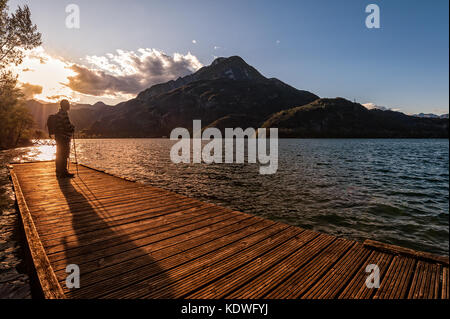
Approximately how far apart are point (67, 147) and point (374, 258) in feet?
45.1

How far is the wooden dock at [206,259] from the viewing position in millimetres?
3469

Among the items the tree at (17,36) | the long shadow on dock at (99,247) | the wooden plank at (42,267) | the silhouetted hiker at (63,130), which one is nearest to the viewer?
the wooden plank at (42,267)

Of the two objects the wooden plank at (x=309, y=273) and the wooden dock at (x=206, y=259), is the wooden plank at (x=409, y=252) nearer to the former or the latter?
the wooden dock at (x=206, y=259)

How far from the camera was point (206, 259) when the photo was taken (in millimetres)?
4355

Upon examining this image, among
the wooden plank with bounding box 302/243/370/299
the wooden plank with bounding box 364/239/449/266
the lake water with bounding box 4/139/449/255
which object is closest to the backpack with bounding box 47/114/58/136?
the lake water with bounding box 4/139/449/255

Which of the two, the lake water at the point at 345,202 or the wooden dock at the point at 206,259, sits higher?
the wooden dock at the point at 206,259

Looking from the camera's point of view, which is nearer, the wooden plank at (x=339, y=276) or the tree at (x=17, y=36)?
the wooden plank at (x=339, y=276)

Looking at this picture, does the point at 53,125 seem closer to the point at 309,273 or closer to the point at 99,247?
the point at 99,247

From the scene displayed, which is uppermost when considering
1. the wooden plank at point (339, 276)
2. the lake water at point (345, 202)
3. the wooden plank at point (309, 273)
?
the wooden plank at point (309, 273)

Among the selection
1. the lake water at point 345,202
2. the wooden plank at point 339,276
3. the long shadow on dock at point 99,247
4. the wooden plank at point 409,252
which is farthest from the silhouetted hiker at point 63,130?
the wooden plank at point 409,252

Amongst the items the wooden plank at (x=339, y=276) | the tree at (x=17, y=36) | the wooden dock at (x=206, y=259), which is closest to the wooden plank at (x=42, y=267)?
the wooden dock at (x=206, y=259)

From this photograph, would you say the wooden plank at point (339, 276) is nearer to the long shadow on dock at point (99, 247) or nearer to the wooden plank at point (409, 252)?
the wooden plank at point (409, 252)

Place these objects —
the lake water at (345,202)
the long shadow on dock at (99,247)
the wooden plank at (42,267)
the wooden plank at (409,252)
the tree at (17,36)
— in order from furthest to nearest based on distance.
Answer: the tree at (17,36) → the lake water at (345,202) → the wooden plank at (409,252) → the long shadow on dock at (99,247) → the wooden plank at (42,267)

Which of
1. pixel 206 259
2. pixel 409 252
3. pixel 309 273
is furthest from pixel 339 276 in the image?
pixel 206 259
